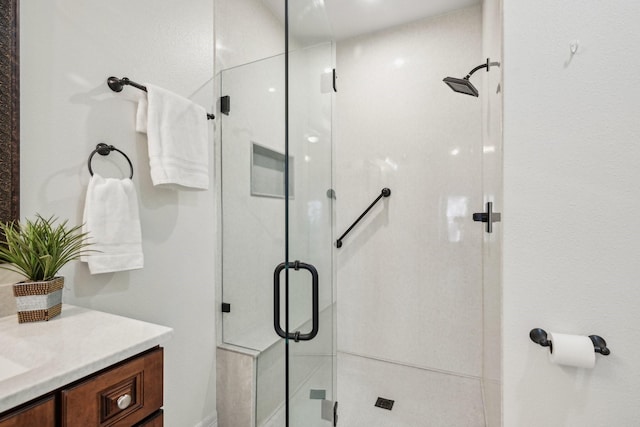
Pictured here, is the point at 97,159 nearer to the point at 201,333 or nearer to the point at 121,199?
the point at 121,199

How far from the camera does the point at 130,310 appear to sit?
1.20 metres

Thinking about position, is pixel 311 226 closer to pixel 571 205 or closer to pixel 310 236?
pixel 310 236

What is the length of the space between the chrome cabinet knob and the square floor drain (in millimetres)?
1601

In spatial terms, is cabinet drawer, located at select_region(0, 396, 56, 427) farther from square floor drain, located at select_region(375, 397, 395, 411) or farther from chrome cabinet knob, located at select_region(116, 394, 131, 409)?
square floor drain, located at select_region(375, 397, 395, 411)

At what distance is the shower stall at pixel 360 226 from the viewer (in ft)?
4.28

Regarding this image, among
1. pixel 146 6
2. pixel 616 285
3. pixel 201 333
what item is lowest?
pixel 201 333

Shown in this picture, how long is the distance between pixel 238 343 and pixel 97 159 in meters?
1.18

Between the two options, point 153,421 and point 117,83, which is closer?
point 153,421

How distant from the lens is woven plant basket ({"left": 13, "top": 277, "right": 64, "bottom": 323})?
748 millimetres

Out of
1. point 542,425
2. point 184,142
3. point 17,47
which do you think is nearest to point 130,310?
point 184,142

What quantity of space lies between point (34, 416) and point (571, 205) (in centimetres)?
140

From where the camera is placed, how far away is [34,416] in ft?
1.65

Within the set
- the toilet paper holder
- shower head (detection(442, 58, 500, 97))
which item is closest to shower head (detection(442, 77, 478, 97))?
shower head (detection(442, 58, 500, 97))

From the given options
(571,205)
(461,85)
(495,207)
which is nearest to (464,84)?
(461,85)
